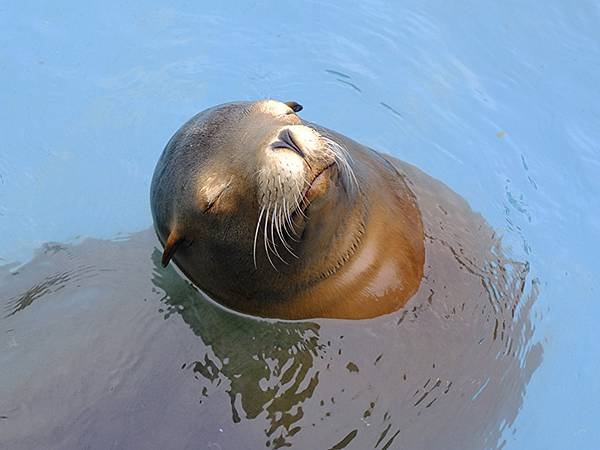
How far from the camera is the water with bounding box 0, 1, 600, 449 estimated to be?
13.7 feet

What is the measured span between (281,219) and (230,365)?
964mm

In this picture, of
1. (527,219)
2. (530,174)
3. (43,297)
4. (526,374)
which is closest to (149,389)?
(43,297)

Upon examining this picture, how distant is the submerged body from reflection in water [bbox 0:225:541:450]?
0.15m

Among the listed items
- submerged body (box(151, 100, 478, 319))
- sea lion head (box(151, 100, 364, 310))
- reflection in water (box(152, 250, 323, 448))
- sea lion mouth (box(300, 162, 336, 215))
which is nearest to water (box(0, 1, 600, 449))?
reflection in water (box(152, 250, 323, 448))

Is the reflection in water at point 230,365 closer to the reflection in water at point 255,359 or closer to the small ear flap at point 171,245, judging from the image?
the reflection in water at point 255,359

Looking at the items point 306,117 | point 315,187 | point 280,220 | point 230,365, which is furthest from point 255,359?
point 306,117

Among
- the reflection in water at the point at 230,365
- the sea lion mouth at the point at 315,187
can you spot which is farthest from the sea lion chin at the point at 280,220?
the reflection in water at the point at 230,365

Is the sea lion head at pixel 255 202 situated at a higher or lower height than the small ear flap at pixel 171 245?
higher

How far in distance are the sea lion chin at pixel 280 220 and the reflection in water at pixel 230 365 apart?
0.52ft

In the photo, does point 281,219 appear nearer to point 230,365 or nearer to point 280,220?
point 280,220

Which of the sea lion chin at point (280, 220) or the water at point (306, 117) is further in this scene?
the water at point (306, 117)

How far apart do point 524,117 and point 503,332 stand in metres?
2.89

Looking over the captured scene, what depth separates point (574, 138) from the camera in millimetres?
7117

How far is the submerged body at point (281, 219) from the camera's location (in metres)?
3.79
